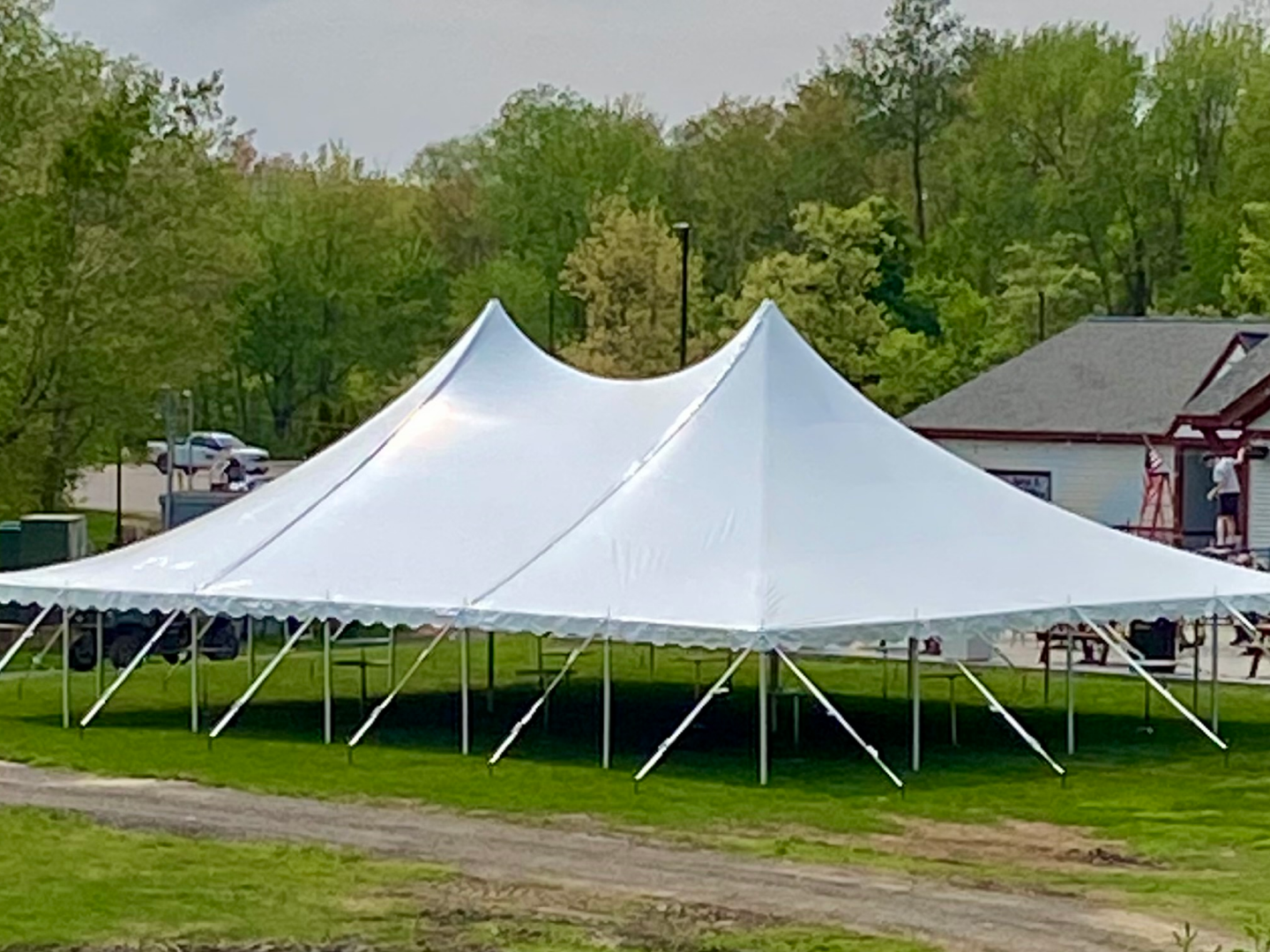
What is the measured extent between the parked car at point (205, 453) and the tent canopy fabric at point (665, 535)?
39.2 meters

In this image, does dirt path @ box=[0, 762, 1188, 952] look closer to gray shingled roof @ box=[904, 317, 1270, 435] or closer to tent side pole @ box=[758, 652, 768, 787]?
tent side pole @ box=[758, 652, 768, 787]

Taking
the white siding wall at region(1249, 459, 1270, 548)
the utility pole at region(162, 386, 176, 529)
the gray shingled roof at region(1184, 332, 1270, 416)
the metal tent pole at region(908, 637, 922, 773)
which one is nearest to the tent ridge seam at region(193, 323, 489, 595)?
the metal tent pole at region(908, 637, 922, 773)

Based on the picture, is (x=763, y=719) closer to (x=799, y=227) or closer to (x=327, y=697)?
(x=327, y=697)

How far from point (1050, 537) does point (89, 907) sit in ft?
35.8

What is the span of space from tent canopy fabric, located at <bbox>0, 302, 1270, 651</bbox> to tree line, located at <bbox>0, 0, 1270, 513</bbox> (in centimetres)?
2152

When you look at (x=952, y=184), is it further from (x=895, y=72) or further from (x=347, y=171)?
(x=347, y=171)

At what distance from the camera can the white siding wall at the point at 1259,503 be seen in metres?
39.1

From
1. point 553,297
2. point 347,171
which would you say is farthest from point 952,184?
point 347,171

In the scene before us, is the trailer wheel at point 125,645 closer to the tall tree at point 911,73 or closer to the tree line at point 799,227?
the tree line at point 799,227

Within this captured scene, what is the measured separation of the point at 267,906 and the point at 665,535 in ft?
26.2

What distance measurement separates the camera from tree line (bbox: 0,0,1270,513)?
6303 cm

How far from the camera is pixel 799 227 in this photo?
211 feet

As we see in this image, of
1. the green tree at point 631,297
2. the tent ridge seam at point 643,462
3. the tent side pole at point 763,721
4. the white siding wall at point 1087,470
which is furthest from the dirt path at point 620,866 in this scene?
the green tree at point 631,297

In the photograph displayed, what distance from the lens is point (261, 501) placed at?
27.1 metres
